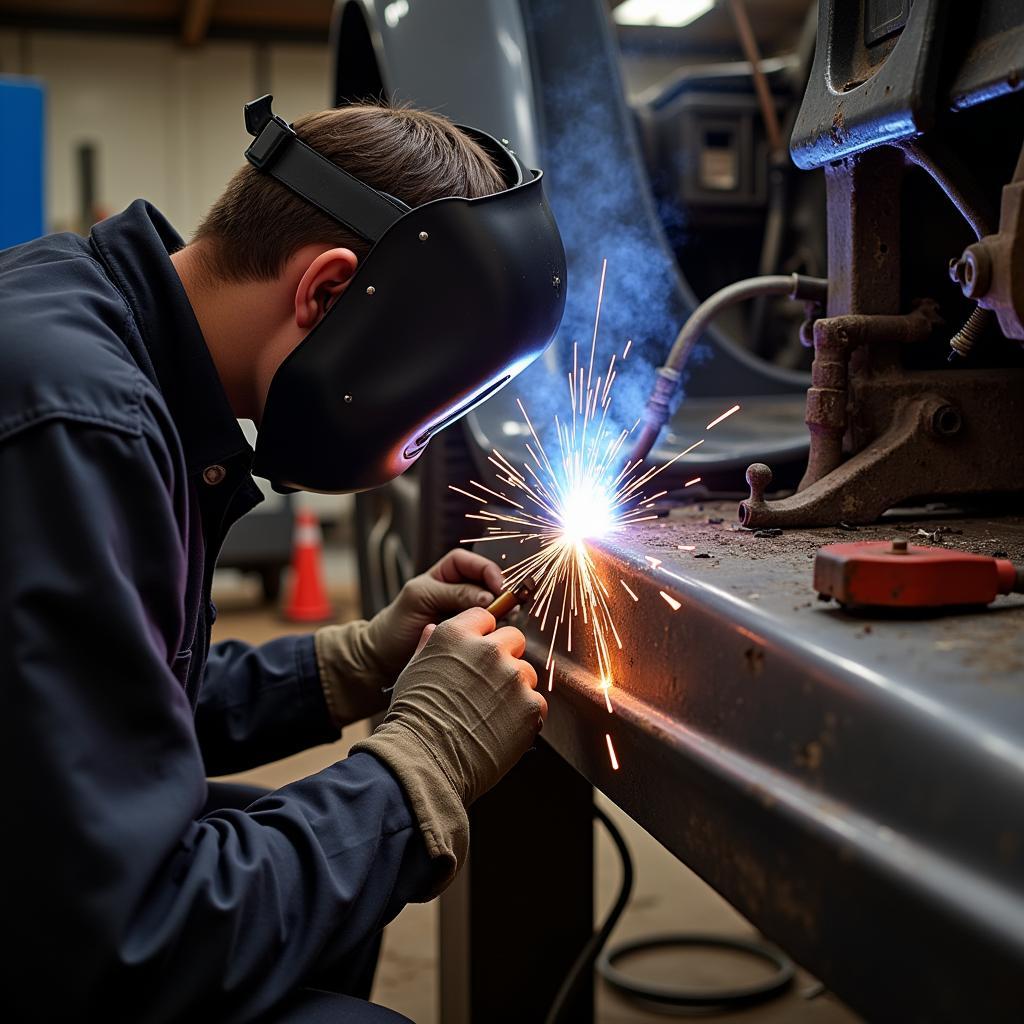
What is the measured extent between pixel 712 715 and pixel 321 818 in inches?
13.2

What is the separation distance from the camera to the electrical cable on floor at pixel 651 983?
1.70 m

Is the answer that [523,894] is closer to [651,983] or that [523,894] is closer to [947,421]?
[651,983]

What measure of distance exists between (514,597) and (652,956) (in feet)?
5.02

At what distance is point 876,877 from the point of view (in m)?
0.65

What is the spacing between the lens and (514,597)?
1253 millimetres

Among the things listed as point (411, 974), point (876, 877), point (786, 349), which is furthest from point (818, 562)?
point (411, 974)

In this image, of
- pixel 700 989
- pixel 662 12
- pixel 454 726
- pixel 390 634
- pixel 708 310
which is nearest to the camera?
pixel 454 726

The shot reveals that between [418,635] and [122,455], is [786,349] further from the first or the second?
[122,455]

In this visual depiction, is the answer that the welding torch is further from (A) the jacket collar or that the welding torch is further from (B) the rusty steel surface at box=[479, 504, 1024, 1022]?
(A) the jacket collar

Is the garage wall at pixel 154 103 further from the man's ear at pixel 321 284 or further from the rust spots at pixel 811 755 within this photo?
the rust spots at pixel 811 755

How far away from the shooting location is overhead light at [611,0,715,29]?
264 inches

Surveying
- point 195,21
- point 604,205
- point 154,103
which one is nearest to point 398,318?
point 604,205

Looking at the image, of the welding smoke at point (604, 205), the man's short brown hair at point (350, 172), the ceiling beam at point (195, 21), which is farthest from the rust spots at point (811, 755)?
the ceiling beam at point (195, 21)

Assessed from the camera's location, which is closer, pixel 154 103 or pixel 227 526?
pixel 227 526
